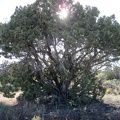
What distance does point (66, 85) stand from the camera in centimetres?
1026

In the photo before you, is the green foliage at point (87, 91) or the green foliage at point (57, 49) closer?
the green foliage at point (57, 49)

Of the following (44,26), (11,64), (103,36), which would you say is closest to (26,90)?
A: (11,64)

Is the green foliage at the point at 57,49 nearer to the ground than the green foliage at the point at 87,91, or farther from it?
farther from it

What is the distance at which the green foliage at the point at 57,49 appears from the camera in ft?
28.9

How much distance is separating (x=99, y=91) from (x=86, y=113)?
2775 mm

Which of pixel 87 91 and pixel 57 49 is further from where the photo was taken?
pixel 87 91

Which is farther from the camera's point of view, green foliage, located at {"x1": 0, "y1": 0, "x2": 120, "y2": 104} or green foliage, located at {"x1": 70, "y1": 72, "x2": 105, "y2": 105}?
green foliage, located at {"x1": 70, "y1": 72, "x2": 105, "y2": 105}

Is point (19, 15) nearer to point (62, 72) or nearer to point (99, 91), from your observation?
point (62, 72)

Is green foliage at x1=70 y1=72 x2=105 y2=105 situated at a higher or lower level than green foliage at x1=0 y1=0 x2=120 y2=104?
lower

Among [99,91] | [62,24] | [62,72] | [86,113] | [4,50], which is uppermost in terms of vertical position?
[62,24]

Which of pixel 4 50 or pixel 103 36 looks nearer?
pixel 103 36

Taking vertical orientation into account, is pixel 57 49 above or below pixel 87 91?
above

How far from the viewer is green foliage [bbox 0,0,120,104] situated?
881 centimetres

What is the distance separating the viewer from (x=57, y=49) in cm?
971
